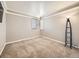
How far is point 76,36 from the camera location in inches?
139

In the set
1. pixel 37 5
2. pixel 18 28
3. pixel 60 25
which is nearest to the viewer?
pixel 37 5

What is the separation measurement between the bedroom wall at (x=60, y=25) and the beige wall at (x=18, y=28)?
54.6 inches

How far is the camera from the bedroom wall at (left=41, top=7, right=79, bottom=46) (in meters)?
3.53

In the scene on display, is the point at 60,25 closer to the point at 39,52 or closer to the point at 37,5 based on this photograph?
the point at 37,5

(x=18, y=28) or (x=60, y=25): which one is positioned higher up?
(x=60, y=25)

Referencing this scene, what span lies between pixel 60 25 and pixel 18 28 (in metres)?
2.88

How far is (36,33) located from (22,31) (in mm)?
1681

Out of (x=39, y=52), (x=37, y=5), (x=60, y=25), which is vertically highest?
(x=37, y=5)

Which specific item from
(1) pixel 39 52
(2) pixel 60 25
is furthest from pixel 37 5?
(1) pixel 39 52

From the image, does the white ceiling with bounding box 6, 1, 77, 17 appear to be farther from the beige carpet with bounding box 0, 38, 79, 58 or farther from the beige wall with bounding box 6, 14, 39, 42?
the beige carpet with bounding box 0, 38, 79, 58

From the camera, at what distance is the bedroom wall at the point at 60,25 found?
11.6ft

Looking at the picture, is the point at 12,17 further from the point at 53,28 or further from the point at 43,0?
the point at 53,28

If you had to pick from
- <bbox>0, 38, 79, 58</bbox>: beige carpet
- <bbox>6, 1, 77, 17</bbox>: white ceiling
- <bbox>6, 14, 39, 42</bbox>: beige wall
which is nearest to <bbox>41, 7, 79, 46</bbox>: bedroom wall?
<bbox>6, 1, 77, 17</bbox>: white ceiling

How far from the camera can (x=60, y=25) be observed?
4.46m
